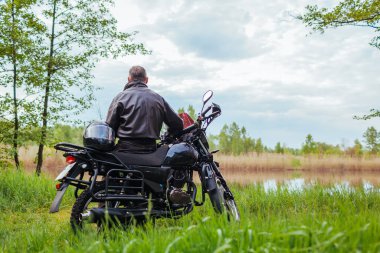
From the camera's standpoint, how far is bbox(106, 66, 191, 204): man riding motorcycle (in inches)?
189

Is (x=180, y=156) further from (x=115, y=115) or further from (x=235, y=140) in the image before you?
(x=235, y=140)

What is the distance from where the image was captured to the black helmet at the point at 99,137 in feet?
14.6

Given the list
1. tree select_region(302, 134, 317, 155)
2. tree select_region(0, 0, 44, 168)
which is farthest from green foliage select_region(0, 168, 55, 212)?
tree select_region(302, 134, 317, 155)

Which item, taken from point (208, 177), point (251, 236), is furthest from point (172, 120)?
point (251, 236)

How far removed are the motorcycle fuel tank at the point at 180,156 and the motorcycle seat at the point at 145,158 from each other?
3.1 inches

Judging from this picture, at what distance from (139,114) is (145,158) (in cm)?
56

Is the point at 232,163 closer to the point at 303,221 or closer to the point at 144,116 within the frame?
the point at 144,116

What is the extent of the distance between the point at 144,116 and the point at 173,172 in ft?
2.45

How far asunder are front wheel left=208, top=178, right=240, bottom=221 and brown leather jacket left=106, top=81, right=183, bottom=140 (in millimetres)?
914

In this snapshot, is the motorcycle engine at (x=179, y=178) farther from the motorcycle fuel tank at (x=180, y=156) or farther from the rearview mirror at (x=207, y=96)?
the rearview mirror at (x=207, y=96)

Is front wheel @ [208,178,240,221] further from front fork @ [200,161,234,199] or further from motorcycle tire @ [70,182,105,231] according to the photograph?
motorcycle tire @ [70,182,105,231]

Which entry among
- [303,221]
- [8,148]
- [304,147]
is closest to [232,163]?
[8,148]

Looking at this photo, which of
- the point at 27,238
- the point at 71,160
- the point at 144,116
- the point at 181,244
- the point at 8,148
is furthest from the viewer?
the point at 8,148

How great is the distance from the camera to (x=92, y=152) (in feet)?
14.7
